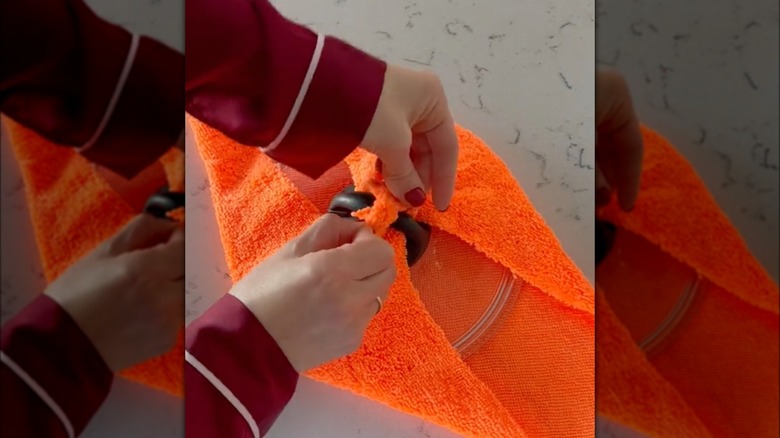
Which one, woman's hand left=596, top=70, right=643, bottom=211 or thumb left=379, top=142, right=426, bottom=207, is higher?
woman's hand left=596, top=70, right=643, bottom=211

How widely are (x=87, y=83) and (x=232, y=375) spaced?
339 millimetres

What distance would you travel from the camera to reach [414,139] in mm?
705

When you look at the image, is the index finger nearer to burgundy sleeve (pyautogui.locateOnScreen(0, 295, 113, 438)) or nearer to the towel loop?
the towel loop

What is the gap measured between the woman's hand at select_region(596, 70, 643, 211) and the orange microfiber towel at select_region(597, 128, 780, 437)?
12 millimetres

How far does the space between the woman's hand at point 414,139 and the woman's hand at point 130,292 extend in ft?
0.89

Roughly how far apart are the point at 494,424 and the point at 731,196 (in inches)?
12.8

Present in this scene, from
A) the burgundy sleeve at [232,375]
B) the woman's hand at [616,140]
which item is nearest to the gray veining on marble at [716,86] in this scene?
the woman's hand at [616,140]

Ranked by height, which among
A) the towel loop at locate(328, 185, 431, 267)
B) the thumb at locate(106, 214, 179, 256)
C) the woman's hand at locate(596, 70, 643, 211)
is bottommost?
the thumb at locate(106, 214, 179, 256)

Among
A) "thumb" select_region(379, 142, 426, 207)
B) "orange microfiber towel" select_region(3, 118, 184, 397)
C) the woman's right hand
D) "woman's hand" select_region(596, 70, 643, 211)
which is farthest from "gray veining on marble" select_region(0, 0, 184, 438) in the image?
"woman's hand" select_region(596, 70, 643, 211)

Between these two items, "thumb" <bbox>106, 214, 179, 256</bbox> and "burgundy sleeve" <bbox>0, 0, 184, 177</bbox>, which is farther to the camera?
"thumb" <bbox>106, 214, 179, 256</bbox>

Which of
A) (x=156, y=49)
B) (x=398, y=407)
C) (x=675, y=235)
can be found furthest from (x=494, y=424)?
(x=156, y=49)

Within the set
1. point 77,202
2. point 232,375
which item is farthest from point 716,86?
point 77,202

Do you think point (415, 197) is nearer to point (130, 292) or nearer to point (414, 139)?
point (414, 139)

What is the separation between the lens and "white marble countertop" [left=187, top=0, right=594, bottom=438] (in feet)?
2.32
